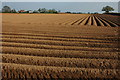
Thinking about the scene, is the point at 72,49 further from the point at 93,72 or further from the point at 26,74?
the point at 26,74

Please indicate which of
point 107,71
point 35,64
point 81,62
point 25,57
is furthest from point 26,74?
point 107,71

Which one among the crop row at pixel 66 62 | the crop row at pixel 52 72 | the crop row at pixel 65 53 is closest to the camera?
the crop row at pixel 52 72

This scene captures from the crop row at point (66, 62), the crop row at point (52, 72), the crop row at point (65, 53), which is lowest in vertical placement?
the crop row at point (52, 72)

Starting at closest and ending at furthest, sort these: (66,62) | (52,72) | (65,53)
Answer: (52,72) → (66,62) → (65,53)

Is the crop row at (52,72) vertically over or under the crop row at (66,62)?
under

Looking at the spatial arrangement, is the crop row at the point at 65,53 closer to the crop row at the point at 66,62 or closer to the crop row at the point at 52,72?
the crop row at the point at 66,62

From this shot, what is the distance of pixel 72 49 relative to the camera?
516 cm

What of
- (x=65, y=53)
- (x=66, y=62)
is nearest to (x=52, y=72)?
(x=66, y=62)

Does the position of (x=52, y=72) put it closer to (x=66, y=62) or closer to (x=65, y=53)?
(x=66, y=62)

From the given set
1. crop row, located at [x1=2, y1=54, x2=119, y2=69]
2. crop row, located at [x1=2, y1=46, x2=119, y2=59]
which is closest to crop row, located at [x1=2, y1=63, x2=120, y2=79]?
crop row, located at [x1=2, y1=54, x2=119, y2=69]

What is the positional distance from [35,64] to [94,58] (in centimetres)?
154

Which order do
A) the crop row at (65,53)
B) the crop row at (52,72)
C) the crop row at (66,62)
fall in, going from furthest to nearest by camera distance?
1. the crop row at (65,53)
2. the crop row at (66,62)
3. the crop row at (52,72)

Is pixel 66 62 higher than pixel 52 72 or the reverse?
higher

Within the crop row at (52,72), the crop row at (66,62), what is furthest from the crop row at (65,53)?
the crop row at (52,72)
